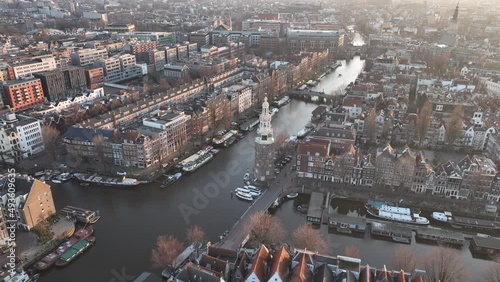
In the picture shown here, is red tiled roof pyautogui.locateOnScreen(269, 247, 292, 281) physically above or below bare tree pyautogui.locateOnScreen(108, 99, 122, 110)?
above

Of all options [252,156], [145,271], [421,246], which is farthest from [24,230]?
[421,246]

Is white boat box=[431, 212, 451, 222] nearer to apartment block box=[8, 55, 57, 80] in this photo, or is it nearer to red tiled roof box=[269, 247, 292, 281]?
red tiled roof box=[269, 247, 292, 281]

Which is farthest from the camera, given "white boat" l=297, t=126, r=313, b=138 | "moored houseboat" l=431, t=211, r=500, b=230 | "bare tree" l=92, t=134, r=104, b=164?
"white boat" l=297, t=126, r=313, b=138

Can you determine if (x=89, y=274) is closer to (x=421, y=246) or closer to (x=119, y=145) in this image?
(x=119, y=145)

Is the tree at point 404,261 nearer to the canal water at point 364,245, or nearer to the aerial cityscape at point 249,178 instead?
the aerial cityscape at point 249,178

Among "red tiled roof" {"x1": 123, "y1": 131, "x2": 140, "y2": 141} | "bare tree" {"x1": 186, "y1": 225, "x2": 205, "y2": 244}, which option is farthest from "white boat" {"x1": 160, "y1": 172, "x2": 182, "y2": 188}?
"bare tree" {"x1": 186, "y1": 225, "x2": 205, "y2": 244}

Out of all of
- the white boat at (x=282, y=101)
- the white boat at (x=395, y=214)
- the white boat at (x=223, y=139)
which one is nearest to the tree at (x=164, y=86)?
the white boat at (x=282, y=101)

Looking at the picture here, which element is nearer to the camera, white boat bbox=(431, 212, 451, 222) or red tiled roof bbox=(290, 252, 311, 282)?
red tiled roof bbox=(290, 252, 311, 282)
